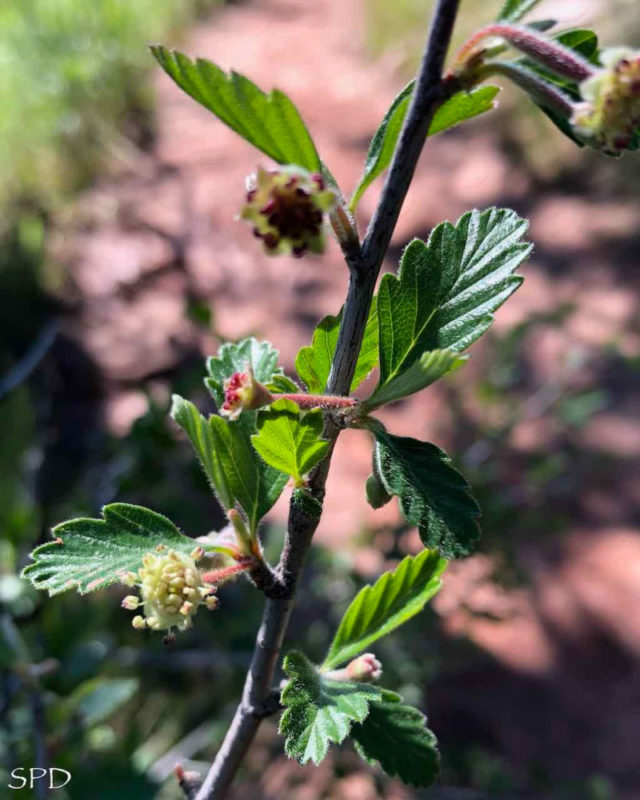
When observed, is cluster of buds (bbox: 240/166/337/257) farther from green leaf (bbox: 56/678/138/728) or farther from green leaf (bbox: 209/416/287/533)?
green leaf (bbox: 56/678/138/728)

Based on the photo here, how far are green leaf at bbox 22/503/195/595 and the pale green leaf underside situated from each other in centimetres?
5

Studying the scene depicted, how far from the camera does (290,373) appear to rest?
3.18 metres

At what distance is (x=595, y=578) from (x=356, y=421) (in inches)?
96.6

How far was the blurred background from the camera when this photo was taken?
1.63 metres

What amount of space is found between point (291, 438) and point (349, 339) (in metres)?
0.08

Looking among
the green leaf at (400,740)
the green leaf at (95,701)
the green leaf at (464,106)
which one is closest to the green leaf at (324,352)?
the green leaf at (464,106)

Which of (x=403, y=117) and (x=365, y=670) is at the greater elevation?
(x=403, y=117)

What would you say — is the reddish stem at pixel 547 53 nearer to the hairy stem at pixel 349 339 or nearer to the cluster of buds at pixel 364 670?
the hairy stem at pixel 349 339

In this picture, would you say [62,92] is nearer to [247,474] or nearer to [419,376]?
[247,474]

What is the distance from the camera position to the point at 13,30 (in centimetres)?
409

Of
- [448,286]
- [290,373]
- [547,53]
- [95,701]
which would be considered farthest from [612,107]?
[290,373]

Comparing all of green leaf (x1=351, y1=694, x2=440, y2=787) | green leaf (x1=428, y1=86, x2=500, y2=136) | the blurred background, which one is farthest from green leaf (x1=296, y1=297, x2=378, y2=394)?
the blurred background

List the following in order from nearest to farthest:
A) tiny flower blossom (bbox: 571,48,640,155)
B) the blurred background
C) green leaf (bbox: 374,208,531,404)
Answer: tiny flower blossom (bbox: 571,48,640,155), green leaf (bbox: 374,208,531,404), the blurred background

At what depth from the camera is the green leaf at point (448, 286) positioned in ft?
1.70
